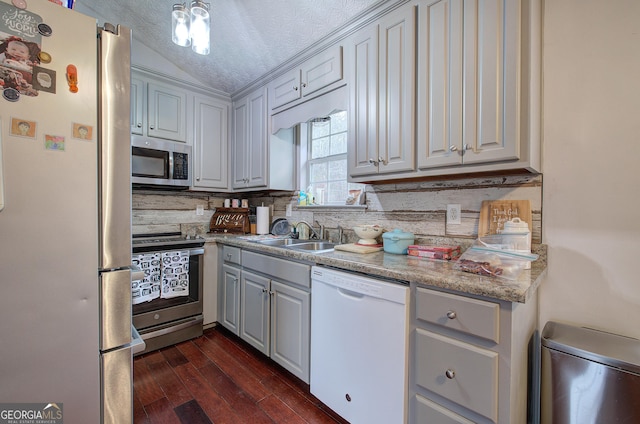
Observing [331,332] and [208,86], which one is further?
[208,86]

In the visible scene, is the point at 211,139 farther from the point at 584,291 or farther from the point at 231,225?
the point at 584,291

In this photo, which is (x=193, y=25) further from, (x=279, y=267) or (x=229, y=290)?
(x=229, y=290)

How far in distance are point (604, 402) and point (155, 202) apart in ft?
11.1

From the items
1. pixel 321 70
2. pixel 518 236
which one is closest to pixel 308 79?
pixel 321 70

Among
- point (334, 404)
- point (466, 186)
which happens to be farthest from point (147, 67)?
point (334, 404)

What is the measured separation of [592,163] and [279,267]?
182cm

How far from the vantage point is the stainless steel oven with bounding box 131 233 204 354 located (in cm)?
217

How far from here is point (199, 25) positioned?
1782mm

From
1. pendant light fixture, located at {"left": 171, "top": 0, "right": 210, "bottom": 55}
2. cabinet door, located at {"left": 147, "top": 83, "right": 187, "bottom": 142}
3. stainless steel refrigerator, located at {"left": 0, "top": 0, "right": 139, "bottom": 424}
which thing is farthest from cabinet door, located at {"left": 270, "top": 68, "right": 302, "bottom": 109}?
stainless steel refrigerator, located at {"left": 0, "top": 0, "right": 139, "bottom": 424}

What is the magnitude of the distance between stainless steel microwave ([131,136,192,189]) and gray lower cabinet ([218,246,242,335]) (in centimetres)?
85

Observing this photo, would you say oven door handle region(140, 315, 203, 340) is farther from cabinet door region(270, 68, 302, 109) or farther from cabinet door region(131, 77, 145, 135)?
cabinet door region(270, 68, 302, 109)

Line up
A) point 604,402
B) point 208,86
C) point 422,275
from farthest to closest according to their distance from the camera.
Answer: point 208,86 → point 422,275 → point 604,402

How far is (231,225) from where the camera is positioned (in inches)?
119

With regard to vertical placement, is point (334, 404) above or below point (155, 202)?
below
